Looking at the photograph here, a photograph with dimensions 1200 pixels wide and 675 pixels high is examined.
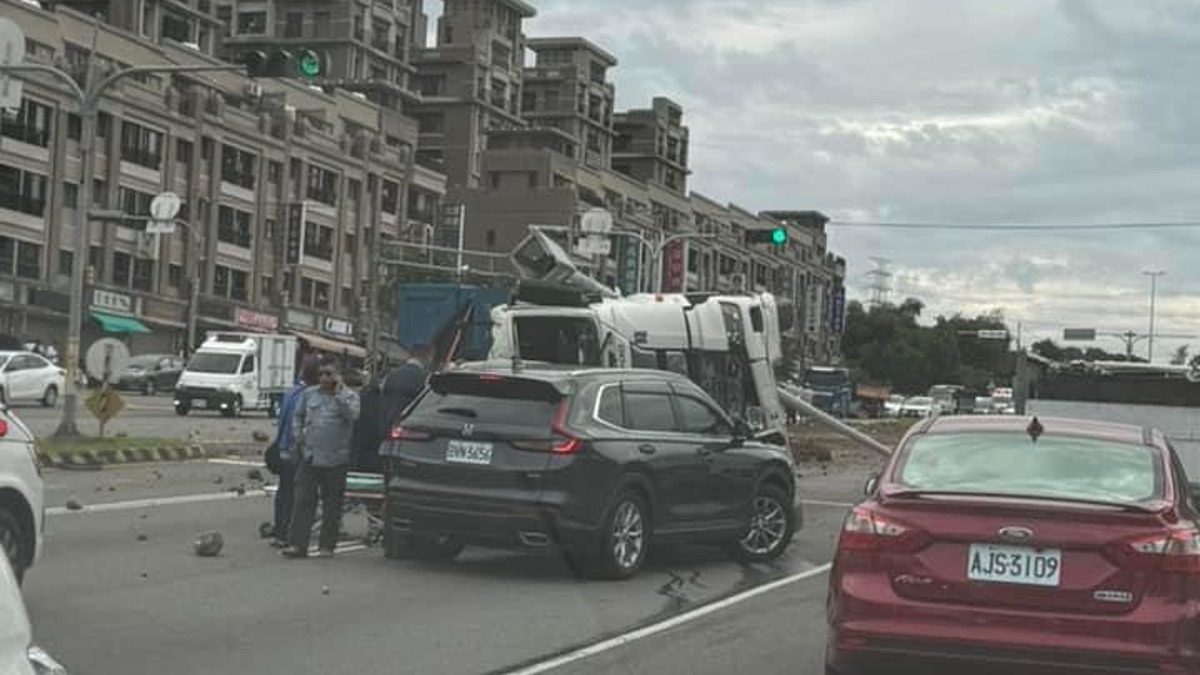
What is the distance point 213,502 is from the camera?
55.5ft

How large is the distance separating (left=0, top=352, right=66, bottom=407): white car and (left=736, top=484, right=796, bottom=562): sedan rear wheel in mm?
26195

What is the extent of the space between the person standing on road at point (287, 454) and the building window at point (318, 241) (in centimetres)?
6173

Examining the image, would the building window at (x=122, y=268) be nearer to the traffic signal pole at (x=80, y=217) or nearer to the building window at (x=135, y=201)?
the building window at (x=135, y=201)

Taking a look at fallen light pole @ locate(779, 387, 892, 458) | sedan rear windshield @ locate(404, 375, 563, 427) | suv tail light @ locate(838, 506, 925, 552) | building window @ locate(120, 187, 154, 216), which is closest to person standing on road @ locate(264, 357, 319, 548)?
sedan rear windshield @ locate(404, 375, 563, 427)

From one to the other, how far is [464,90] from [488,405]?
93.6 meters

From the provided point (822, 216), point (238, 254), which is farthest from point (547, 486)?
point (822, 216)

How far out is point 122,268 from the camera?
6247 cm

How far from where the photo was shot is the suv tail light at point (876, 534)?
22.6 ft

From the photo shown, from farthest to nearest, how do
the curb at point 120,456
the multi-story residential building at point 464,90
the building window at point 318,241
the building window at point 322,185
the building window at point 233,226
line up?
the multi-story residential building at point 464,90
the building window at point 322,185
the building window at point 318,241
the building window at point 233,226
the curb at point 120,456

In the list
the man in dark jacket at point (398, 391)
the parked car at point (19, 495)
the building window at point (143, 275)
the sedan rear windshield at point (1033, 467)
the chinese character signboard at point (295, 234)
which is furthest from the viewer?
the chinese character signboard at point (295, 234)

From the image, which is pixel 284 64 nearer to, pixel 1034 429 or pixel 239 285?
pixel 1034 429

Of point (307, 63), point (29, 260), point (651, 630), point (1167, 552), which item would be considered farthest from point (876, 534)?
point (29, 260)

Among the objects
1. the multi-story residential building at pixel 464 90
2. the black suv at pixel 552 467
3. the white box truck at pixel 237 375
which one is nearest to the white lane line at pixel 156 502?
the black suv at pixel 552 467

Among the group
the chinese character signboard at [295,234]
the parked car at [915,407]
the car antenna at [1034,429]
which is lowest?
the parked car at [915,407]
